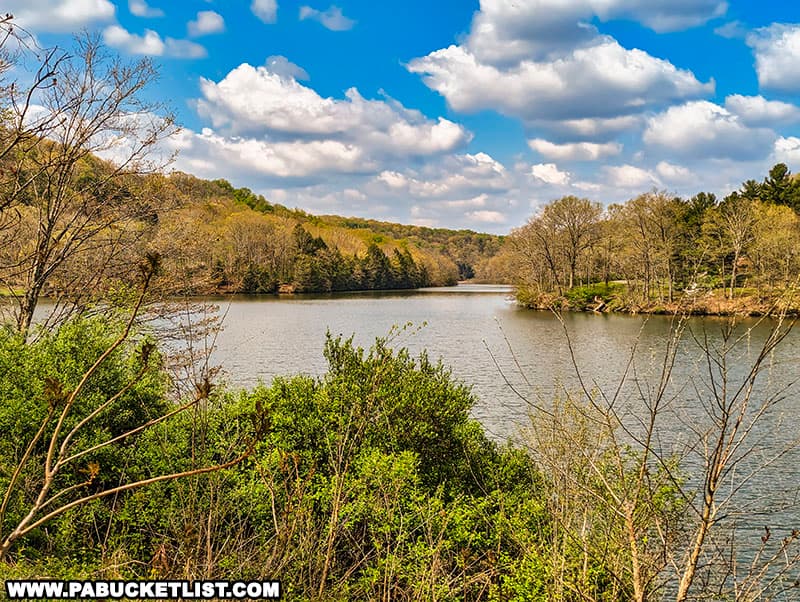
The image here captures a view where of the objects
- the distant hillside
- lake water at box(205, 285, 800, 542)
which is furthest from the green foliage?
the distant hillside

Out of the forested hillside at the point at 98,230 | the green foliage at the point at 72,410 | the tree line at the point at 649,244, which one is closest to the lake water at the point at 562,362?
the green foliage at the point at 72,410

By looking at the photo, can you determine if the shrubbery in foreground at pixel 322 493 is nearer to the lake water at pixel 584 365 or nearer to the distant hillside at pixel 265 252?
the lake water at pixel 584 365

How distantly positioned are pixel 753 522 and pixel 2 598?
Result: 11155 mm

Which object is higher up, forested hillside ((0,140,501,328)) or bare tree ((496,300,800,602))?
forested hillside ((0,140,501,328))

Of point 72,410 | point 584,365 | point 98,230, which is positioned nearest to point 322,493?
point 72,410

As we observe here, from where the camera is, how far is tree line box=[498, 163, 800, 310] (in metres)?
44.3

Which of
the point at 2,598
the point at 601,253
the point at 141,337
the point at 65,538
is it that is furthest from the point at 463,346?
the point at 601,253

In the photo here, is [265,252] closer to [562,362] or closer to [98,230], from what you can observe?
[562,362]

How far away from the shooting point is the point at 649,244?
4903cm

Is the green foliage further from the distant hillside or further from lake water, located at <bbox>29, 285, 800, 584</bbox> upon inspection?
the distant hillside

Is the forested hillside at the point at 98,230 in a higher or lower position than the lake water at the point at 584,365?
higher

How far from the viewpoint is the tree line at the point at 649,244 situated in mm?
44281

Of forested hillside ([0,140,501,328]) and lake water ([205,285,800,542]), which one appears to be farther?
forested hillside ([0,140,501,328])

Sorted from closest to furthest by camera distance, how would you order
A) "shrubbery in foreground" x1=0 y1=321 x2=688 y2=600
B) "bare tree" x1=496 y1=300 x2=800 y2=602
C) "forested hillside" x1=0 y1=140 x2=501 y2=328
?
"bare tree" x1=496 y1=300 x2=800 y2=602 → "shrubbery in foreground" x1=0 y1=321 x2=688 y2=600 → "forested hillside" x1=0 y1=140 x2=501 y2=328
